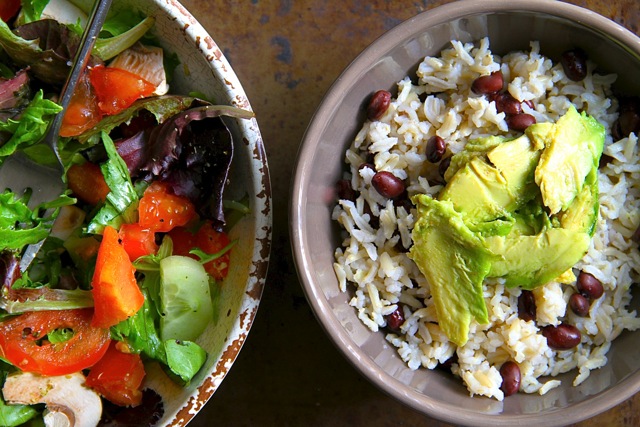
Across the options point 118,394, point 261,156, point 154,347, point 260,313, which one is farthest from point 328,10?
point 118,394

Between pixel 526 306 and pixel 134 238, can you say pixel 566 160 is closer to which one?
pixel 526 306

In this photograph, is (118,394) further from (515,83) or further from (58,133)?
(515,83)

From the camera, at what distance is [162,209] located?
195 cm

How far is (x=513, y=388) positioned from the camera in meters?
1.91

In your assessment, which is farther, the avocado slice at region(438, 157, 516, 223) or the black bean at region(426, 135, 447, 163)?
the black bean at region(426, 135, 447, 163)

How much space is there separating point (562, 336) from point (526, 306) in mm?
121

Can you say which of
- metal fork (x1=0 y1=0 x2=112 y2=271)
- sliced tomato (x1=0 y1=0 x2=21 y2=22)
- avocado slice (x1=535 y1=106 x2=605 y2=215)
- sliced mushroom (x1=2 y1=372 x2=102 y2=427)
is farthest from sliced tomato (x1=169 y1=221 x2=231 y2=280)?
avocado slice (x1=535 y1=106 x2=605 y2=215)

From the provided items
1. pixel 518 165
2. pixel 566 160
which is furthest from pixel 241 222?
pixel 566 160

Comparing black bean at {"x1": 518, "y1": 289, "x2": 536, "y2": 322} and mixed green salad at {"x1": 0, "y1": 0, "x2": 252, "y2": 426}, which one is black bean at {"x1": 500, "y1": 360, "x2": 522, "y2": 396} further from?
mixed green salad at {"x1": 0, "y1": 0, "x2": 252, "y2": 426}

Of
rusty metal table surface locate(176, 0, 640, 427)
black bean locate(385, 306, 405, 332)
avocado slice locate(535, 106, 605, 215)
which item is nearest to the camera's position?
avocado slice locate(535, 106, 605, 215)

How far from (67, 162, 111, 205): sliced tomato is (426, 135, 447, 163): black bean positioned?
87cm

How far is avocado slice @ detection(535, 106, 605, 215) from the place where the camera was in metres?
1.74

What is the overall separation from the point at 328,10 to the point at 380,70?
0.41 m

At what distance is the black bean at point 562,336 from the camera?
1.90 metres
